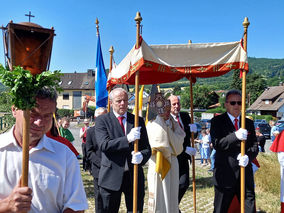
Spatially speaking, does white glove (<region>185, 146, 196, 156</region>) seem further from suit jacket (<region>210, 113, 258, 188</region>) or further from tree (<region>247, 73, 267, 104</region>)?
tree (<region>247, 73, 267, 104</region>)

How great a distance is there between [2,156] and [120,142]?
85.8 inches

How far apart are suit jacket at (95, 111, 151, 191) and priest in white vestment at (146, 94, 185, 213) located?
417 mm

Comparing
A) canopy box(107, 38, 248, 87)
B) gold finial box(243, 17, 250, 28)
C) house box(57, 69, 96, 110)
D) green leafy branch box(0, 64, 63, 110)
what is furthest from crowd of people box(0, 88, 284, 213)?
house box(57, 69, 96, 110)

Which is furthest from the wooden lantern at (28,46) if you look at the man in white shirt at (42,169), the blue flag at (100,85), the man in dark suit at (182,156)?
the blue flag at (100,85)

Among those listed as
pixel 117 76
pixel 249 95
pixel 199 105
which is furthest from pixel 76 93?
pixel 117 76

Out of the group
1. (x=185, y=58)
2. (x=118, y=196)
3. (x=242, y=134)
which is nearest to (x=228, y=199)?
(x=242, y=134)

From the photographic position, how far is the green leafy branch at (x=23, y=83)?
1654mm

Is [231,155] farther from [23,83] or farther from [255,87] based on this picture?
[255,87]

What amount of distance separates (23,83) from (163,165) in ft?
10.9

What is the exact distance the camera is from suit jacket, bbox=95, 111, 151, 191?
12.8 ft

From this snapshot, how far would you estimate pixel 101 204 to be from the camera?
4.23 meters

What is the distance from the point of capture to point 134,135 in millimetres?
3963

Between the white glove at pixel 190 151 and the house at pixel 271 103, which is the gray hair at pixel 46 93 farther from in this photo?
the house at pixel 271 103

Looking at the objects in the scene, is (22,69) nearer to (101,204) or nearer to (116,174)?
(116,174)
